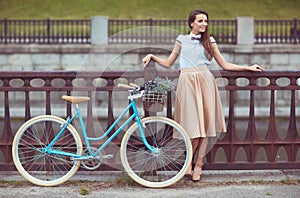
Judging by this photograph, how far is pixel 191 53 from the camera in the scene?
6.48 m

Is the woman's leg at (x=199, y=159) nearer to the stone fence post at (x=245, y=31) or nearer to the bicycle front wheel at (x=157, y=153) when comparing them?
the bicycle front wheel at (x=157, y=153)

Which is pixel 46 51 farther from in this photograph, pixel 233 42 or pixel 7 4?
pixel 7 4

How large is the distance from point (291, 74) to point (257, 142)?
34.2 inches

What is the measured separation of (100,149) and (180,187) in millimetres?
940

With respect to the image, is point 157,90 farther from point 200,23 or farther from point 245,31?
point 245,31

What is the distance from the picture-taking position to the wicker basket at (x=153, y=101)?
20.8ft

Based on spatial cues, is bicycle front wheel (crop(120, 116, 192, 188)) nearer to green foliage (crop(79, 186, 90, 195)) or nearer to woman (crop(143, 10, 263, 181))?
woman (crop(143, 10, 263, 181))

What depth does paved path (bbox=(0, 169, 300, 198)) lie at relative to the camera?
6.28 metres

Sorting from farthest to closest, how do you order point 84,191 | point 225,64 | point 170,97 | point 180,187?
1. point 170,97
2. point 225,64
3. point 180,187
4. point 84,191

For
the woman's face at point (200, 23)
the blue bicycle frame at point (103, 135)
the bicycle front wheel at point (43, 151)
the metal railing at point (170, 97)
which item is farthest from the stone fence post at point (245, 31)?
the blue bicycle frame at point (103, 135)

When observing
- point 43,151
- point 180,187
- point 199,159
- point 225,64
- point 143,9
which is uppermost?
point 143,9

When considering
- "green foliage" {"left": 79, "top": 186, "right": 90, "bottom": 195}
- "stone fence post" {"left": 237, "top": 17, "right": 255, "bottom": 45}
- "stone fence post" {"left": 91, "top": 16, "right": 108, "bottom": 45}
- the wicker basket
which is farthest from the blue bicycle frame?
"stone fence post" {"left": 237, "top": 17, "right": 255, "bottom": 45}

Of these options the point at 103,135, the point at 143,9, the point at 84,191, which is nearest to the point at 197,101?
the point at 103,135

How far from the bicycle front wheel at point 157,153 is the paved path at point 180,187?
0.14 metres
